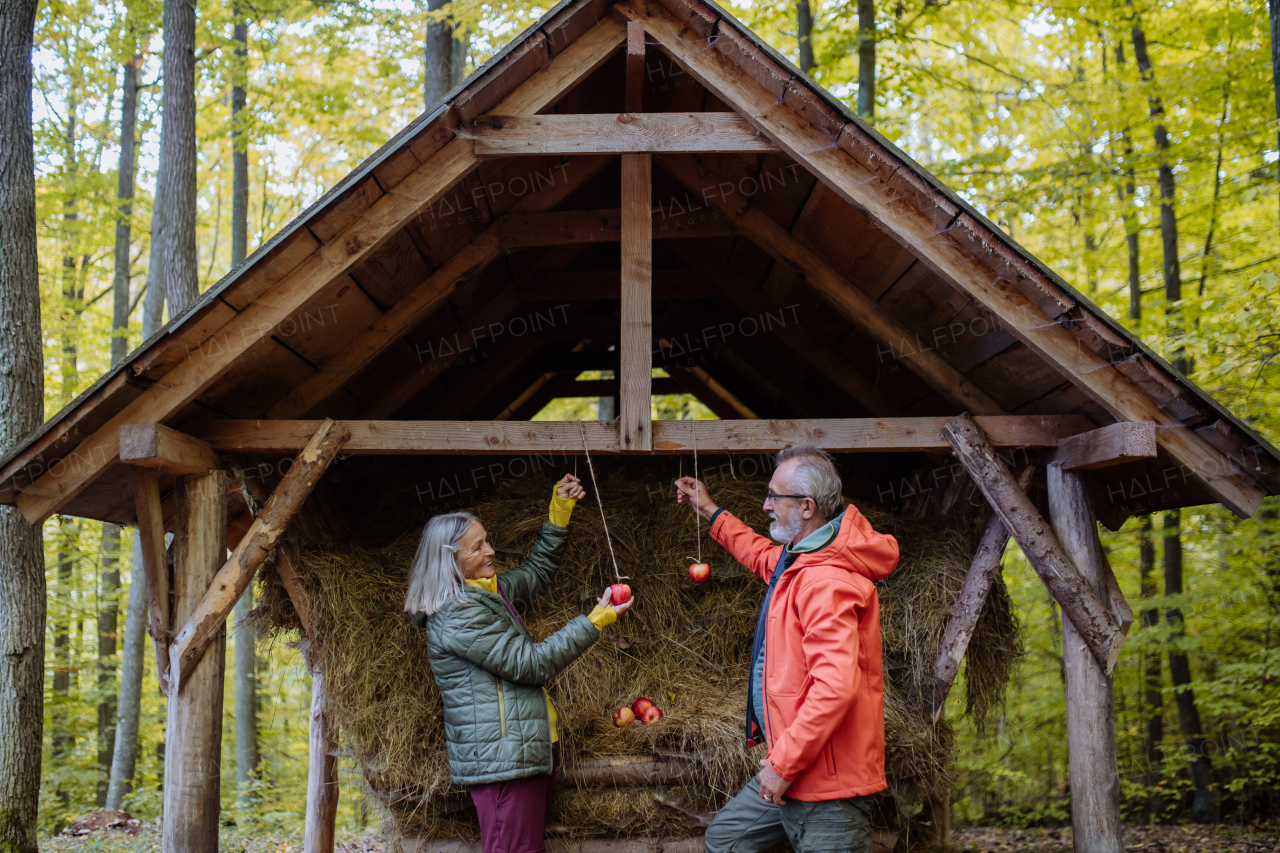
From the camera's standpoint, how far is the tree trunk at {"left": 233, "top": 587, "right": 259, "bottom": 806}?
10.5 metres

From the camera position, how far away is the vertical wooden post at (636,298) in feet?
12.3

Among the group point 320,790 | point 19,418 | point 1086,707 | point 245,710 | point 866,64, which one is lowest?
point 245,710

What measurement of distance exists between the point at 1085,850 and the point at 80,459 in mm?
4586

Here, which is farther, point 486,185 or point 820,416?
point 820,416

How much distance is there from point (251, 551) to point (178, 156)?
625cm

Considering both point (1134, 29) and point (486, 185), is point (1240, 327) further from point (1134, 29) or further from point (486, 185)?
point (1134, 29)

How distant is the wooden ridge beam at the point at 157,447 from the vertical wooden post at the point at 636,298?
1.84 m

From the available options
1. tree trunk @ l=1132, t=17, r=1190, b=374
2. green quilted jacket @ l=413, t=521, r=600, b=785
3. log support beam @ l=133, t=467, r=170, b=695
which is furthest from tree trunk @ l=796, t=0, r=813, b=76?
log support beam @ l=133, t=467, r=170, b=695

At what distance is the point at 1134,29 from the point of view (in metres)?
8.94

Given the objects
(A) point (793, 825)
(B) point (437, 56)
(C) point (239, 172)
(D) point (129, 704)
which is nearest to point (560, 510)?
(A) point (793, 825)

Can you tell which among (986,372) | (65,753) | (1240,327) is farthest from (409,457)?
(65,753)

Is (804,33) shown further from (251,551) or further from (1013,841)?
(1013,841)

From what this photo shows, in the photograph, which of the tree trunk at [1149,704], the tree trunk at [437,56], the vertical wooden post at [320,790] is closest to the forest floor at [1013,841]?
the tree trunk at [1149,704]

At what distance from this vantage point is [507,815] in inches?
138
